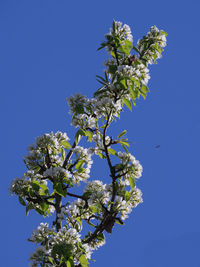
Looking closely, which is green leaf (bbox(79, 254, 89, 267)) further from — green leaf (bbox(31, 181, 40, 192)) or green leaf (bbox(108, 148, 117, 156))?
green leaf (bbox(108, 148, 117, 156))

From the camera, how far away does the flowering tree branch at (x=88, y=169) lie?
5480 mm

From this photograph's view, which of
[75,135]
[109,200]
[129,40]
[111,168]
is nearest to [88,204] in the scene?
[109,200]

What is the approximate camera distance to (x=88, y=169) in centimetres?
643

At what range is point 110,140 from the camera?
5793 millimetres

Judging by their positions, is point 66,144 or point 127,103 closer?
point 127,103

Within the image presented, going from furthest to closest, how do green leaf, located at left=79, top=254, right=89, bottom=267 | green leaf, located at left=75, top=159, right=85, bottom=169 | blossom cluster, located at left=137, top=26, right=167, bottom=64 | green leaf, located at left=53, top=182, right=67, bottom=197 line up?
blossom cluster, located at left=137, top=26, right=167, bottom=64, green leaf, located at left=75, top=159, right=85, bottom=169, green leaf, located at left=53, top=182, right=67, bottom=197, green leaf, located at left=79, top=254, right=89, bottom=267

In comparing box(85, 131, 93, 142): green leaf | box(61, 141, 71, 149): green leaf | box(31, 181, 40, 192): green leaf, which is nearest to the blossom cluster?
box(85, 131, 93, 142): green leaf

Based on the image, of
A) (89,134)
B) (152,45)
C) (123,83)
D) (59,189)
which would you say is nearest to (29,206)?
(59,189)

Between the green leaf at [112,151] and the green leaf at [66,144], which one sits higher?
the green leaf at [66,144]

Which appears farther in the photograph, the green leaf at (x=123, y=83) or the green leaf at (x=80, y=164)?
the green leaf at (x=80, y=164)

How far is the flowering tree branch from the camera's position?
5.48m

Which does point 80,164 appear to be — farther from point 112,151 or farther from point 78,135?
point 112,151

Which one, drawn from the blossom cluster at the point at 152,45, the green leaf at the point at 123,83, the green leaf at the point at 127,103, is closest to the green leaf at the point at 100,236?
the green leaf at the point at 127,103

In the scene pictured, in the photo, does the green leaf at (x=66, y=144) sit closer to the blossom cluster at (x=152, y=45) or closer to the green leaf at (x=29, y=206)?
the green leaf at (x=29, y=206)
